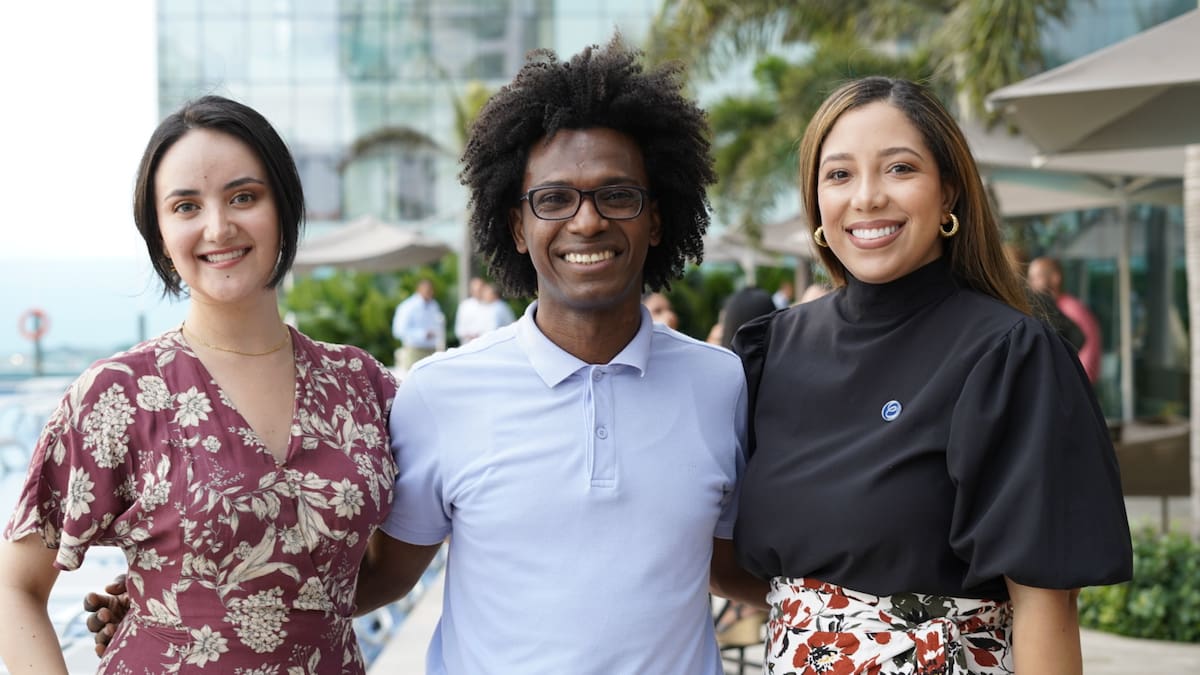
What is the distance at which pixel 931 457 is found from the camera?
7.47 ft

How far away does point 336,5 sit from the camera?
3052cm

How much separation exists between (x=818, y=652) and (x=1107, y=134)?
401 cm

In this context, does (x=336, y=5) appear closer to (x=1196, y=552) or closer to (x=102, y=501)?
(x=1196, y=552)

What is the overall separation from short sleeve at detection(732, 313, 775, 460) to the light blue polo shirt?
0.16ft

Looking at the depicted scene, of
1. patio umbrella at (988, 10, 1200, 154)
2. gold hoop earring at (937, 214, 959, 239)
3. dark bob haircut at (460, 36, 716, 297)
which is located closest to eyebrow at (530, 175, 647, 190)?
dark bob haircut at (460, 36, 716, 297)

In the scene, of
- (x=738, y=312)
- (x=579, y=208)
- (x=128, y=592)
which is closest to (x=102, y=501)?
(x=128, y=592)

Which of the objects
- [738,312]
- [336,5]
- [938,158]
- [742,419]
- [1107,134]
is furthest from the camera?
[336,5]

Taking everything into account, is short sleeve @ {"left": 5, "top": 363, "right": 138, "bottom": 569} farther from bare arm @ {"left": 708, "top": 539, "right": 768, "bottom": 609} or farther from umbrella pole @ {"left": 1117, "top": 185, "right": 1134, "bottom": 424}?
umbrella pole @ {"left": 1117, "top": 185, "right": 1134, "bottom": 424}

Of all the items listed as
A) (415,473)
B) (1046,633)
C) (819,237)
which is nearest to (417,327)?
(415,473)

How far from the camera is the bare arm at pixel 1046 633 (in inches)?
85.0

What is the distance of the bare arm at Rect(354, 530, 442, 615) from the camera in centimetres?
283

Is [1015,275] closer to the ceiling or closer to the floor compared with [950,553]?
closer to the ceiling

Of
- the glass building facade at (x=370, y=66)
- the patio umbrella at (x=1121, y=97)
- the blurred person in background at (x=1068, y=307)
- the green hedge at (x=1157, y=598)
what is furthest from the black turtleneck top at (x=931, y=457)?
the glass building facade at (x=370, y=66)

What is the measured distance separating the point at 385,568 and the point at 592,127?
120 cm
